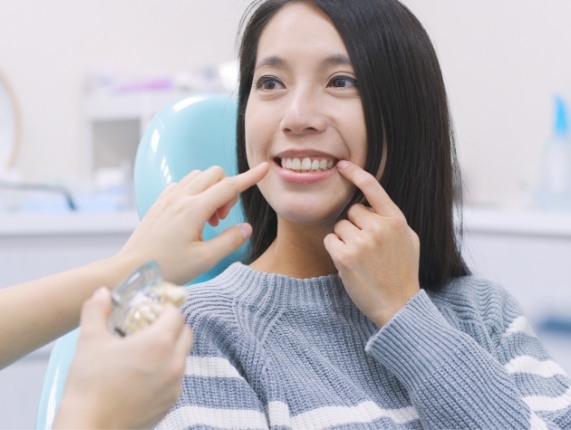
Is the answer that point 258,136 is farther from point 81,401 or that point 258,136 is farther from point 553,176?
point 553,176

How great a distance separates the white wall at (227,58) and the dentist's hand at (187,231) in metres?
1.55

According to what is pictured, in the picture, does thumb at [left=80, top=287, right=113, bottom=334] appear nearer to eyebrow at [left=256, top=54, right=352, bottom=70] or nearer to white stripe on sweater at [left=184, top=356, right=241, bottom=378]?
white stripe on sweater at [left=184, top=356, right=241, bottom=378]

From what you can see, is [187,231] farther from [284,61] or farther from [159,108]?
[159,108]

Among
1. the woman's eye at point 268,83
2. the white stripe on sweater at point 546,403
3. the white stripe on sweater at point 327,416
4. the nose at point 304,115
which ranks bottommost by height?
the white stripe on sweater at point 546,403

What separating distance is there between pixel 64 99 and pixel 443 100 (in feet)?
5.51

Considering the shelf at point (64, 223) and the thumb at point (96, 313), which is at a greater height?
the thumb at point (96, 313)

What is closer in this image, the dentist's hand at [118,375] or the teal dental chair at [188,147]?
the dentist's hand at [118,375]

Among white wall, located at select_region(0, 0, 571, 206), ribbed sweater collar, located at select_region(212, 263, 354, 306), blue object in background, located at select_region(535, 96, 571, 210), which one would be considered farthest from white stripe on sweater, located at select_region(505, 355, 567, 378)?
white wall, located at select_region(0, 0, 571, 206)

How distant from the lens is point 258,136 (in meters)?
0.97

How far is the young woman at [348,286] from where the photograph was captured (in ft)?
2.83

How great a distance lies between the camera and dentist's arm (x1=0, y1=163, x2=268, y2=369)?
30.5 inches

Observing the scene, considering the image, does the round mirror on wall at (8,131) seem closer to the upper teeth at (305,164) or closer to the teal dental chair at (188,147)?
the teal dental chair at (188,147)

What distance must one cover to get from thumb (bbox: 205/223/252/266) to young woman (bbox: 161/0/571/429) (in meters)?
0.08

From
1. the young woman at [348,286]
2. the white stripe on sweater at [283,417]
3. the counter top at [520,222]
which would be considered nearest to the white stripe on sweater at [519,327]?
the young woman at [348,286]
